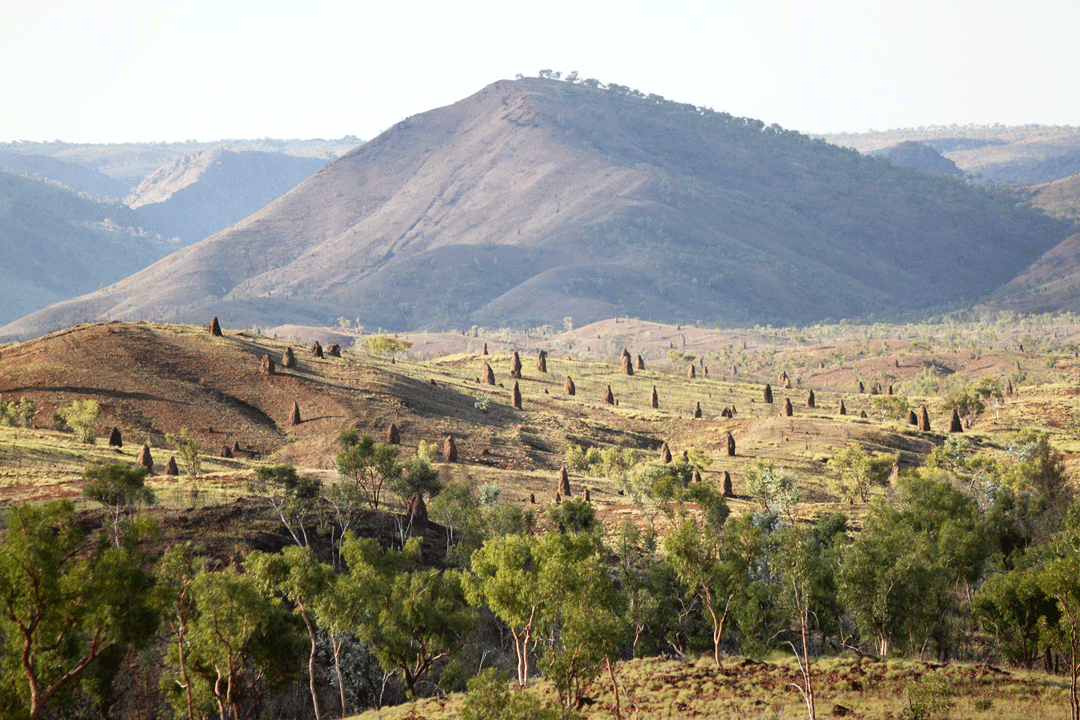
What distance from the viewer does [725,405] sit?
421 ft

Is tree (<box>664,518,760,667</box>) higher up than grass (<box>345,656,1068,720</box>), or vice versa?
tree (<box>664,518,760,667</box>)

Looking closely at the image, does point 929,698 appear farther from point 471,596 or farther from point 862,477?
point 862,477

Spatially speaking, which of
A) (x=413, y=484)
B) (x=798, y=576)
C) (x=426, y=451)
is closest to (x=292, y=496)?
(x=413, y=484)

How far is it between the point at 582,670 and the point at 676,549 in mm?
9323

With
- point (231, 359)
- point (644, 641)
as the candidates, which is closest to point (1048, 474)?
point (644, 641)

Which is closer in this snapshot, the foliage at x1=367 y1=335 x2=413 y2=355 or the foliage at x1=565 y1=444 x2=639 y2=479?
the foliage at x1=565 y1=444 x2=639 y2=479

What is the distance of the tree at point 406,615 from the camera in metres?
38.5

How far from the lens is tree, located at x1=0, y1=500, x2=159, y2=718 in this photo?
1080 inches

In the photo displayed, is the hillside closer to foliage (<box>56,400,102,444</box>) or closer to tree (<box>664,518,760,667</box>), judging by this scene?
tree (<box>664,518,760,667</box>)


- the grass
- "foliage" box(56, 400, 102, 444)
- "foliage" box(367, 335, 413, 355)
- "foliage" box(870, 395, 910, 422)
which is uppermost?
"foliage" box(367, 335, 413, 355)

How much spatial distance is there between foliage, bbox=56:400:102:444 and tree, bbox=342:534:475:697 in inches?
1560

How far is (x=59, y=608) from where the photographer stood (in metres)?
28.3

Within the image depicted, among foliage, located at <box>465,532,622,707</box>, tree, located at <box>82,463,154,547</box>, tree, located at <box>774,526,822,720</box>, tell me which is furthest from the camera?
tree, located at <box>82,463,154,547</box>

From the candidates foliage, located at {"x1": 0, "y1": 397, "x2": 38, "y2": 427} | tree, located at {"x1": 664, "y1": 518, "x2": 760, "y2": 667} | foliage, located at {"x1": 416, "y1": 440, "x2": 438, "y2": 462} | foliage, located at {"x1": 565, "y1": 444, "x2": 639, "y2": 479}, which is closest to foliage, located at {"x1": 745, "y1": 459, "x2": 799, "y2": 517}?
foliage, located at {"x1": 565, "y1": 444, "x2": 639, "y2": 479}
